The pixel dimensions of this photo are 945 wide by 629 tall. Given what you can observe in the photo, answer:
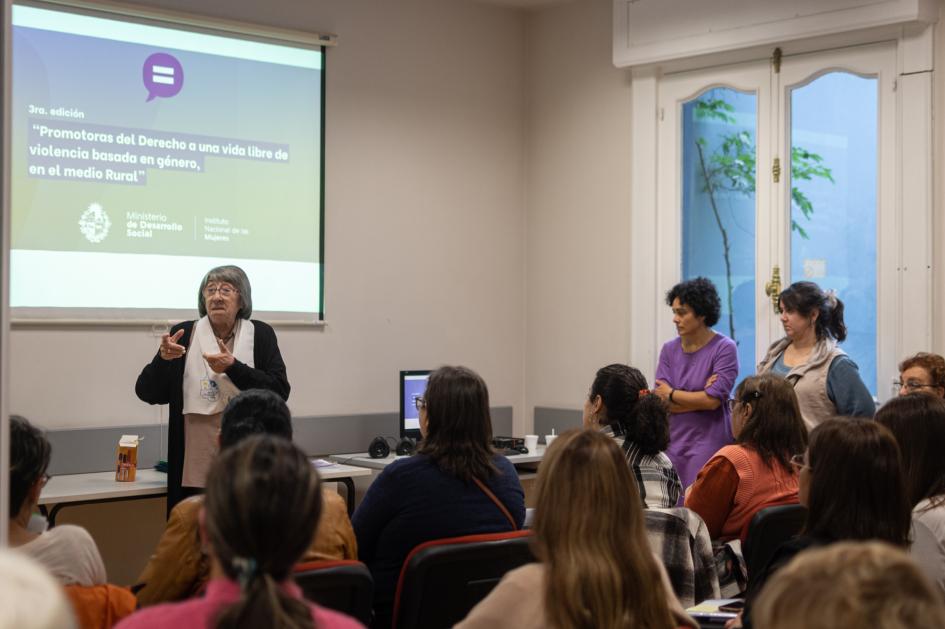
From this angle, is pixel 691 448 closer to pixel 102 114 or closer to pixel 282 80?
pixel 282 80

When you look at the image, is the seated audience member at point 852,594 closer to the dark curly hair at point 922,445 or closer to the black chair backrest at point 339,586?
the black chair backrest at point 339,586

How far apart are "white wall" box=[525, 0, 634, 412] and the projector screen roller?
143 cm

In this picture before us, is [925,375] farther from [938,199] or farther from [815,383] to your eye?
[938,199]

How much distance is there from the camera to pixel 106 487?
4.05m

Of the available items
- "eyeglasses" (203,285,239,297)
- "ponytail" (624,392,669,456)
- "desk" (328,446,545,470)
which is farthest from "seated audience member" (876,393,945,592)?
"eyeglasses" (203,285,239,297)

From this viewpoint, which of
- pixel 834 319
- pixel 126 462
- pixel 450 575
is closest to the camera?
pixel 450 575

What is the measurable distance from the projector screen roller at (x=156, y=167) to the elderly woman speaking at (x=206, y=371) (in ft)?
2.30

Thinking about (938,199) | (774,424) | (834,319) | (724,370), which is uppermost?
(938,199)

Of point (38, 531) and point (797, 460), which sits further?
point (797, 460)

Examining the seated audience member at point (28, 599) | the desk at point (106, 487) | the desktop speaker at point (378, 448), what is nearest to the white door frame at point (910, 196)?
the desktop speaker at point (378, 448)


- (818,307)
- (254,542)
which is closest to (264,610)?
(254,542)

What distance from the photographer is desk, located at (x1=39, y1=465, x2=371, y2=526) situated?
12.7ft

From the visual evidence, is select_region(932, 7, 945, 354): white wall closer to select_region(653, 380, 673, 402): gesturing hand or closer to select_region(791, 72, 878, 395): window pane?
select_region(791, 72, 878, 395): window pane

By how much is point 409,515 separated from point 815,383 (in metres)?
2.31
